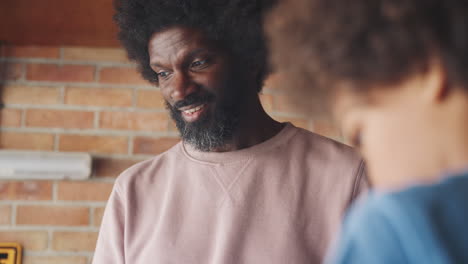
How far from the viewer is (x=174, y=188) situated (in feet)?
4.19

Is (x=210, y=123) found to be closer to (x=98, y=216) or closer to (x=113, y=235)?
(x=113, y=235)

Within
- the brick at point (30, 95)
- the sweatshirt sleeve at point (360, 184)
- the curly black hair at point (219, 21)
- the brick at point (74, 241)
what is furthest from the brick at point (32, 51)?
the sweatshirt sleeve at point (360, 184)

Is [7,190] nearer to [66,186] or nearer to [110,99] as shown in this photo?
[66,186]

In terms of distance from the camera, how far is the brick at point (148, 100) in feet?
6.90

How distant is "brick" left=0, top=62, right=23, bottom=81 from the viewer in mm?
2059

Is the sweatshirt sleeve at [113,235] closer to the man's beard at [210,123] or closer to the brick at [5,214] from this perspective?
the man's beard at [210,123]

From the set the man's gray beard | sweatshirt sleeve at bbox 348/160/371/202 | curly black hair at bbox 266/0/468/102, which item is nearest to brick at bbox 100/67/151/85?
the man's gray beard

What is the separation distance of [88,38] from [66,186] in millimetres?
560

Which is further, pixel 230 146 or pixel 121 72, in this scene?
pixel 121 72

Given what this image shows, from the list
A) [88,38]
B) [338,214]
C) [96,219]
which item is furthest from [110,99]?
[338,214]

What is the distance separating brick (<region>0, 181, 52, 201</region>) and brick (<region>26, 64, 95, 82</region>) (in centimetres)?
40

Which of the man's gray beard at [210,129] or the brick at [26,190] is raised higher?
the man's gray beard at [210,129]

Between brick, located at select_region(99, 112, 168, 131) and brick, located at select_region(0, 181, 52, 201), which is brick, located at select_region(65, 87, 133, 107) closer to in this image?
brick, located at select_region(99, 112, 168, 131)

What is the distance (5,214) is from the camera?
6.61 ft
